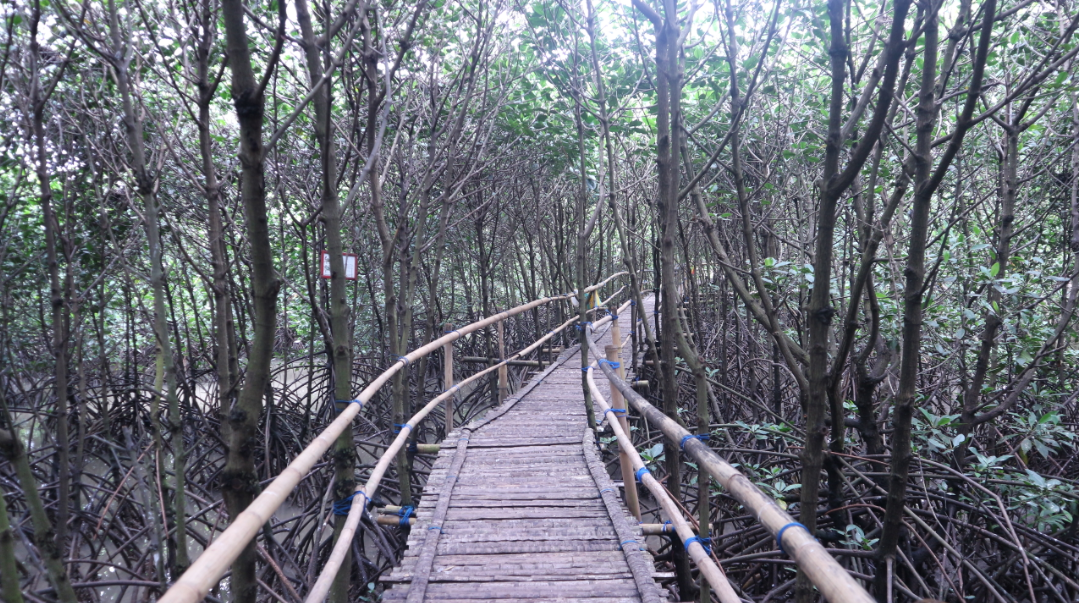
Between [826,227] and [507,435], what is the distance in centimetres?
295

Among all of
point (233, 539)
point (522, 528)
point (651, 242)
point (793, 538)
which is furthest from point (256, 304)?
point (651, 242)

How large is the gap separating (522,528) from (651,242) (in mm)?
2469

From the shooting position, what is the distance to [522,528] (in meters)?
2.74

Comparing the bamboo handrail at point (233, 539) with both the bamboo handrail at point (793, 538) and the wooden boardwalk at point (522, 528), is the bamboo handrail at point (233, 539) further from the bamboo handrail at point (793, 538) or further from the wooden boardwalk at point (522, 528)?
the wooden boardwalk at point (522, 528)

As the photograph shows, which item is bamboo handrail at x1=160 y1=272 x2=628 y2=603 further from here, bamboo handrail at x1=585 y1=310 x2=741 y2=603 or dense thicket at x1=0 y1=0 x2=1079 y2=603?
bamboo handrail at x1=585 y1=310 x2=741 y2=603

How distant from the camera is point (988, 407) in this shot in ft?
12.6

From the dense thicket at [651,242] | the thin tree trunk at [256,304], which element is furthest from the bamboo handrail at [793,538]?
the thin tree trunk at [256,304]

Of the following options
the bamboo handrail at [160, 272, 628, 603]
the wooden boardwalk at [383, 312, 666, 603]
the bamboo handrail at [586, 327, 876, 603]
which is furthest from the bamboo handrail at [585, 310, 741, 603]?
the bamboo handrail at [160, 272, 628, 603]

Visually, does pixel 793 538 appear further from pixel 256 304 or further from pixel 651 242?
pixel 651 242

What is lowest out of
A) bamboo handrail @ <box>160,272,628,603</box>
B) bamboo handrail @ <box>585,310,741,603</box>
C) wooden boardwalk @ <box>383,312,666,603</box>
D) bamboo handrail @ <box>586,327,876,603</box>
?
wooden boardwalk @ <box>383,312,666,603</box>

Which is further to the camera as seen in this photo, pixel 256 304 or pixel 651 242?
pixel 651 242

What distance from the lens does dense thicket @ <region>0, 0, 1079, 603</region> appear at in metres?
1.91

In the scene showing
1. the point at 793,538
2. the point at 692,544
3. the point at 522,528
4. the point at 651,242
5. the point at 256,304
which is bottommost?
the point at 522,528

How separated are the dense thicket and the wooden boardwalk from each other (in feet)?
1.11
